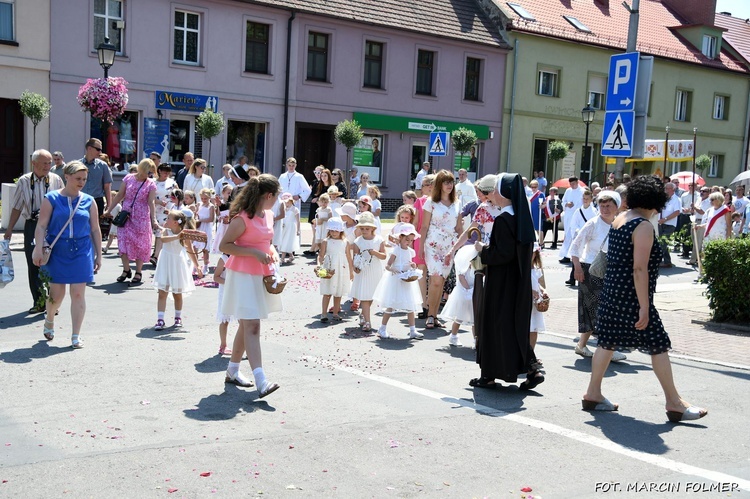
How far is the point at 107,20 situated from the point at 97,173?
14.3 metres

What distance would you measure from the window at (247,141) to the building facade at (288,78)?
0.04 metres

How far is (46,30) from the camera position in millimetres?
24891

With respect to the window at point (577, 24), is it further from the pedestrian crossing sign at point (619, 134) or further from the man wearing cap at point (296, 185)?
the pedestrian crossing sign at point (619, 134)

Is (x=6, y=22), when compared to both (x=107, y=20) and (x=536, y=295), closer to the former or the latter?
(x=107, y=20)

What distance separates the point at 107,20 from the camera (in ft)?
85.1

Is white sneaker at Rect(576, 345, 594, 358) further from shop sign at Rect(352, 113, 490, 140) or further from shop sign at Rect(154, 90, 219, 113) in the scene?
shop sign at Rect(352, 113, 490, 140)

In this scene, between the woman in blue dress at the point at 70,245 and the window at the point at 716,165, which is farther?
the window at the point at 716,165

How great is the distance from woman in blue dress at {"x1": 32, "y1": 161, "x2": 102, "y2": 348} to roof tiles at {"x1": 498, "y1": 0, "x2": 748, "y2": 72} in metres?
29.8

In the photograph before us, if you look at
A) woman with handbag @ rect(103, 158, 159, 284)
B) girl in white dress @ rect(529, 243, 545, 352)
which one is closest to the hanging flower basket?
woman with handbag @ rect(103, 158, 159, 284)

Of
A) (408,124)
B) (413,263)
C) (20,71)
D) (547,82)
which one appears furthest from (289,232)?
(547,82)

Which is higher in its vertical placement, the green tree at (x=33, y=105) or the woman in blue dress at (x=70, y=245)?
the green tree at (x=33, y=105)

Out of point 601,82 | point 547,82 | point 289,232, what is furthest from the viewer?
point 601,82

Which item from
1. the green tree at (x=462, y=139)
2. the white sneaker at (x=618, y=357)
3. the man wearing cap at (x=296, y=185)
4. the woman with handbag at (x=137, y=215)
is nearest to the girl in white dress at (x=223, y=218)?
the woman with handbag at (x=137, y=215)

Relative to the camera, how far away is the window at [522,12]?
37.0m
